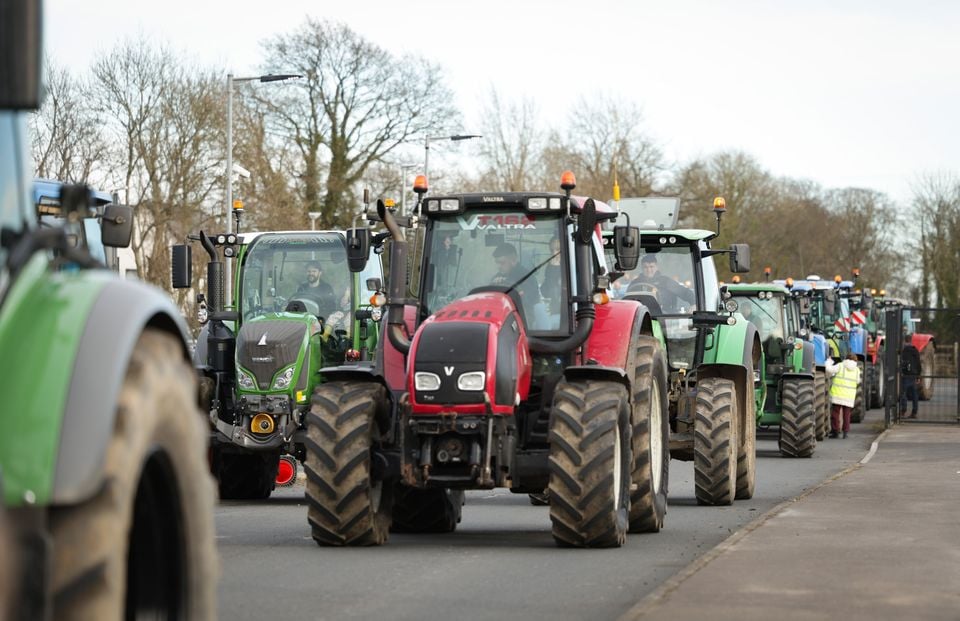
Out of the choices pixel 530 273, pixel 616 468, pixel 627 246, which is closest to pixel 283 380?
pixel 627 246

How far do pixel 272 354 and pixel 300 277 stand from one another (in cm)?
125

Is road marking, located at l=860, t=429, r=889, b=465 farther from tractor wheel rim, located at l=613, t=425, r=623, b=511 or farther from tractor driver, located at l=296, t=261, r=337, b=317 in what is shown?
tractor wheel rim, located at l=613, t=425, r=623, b=511

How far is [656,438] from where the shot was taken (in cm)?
1402

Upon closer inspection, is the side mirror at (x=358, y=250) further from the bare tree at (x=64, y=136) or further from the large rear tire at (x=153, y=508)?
the bare tree at (x=64, y=136)

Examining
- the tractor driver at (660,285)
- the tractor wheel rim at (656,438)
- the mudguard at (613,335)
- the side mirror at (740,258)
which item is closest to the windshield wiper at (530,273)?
the mudguard at (613,335)

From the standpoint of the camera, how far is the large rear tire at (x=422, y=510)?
13453 mm

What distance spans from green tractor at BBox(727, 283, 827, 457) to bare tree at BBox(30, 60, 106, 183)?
544 inches

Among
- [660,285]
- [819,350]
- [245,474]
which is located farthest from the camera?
[819,350]

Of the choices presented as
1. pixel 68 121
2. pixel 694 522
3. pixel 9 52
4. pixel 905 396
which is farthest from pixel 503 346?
pixel 905 396

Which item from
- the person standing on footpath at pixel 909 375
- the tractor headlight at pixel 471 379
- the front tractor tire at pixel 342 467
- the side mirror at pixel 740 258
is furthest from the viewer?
the person standing on footpath at pixel 909 375

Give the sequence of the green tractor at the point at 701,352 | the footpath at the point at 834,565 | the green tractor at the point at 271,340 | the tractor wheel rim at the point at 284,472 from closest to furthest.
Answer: the footpath at the point at 834,565, the green tractor at the point at 701,352, the green tractor at the point at 271,340, the tractor wheel rim at the point at 284,472

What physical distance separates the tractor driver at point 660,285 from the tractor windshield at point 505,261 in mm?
5679

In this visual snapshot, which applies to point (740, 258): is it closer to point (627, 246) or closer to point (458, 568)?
point (627, 246)

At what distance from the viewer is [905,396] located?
128 ft
